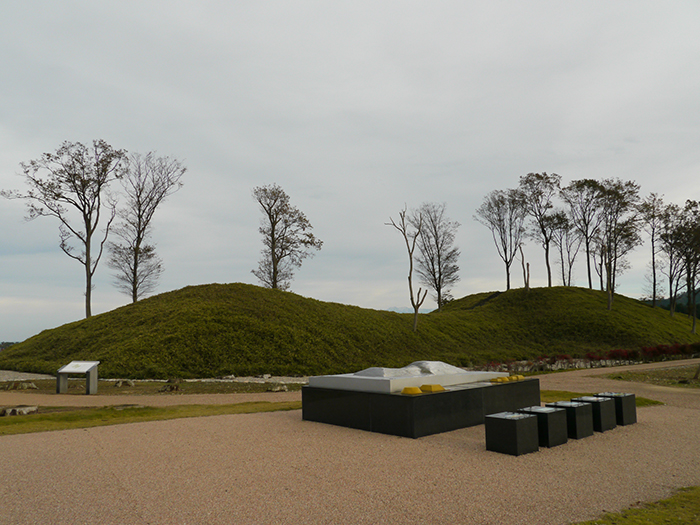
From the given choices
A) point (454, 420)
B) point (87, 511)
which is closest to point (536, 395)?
point (454, 420)

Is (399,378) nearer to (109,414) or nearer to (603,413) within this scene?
(603,413)

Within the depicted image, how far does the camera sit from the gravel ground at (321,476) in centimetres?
398

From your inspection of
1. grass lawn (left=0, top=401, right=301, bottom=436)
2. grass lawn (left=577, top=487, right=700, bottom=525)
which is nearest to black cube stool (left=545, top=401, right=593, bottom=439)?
grass lawn (left=577, top=487, right=700, bottom=525)

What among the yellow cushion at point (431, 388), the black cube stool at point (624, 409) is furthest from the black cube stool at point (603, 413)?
the yellow cushion at point (431, 388)

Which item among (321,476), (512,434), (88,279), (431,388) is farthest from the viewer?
(88,279)

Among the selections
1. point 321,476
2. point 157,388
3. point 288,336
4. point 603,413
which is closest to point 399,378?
point 321,476

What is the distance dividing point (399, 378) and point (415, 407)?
77 centimetres

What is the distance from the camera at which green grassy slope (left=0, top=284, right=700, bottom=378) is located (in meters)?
18.5

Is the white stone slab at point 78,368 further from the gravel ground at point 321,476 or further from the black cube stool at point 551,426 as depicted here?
the black cube stool at point 551,426

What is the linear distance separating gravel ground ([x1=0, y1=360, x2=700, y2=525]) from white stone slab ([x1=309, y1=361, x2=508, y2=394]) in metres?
0.81

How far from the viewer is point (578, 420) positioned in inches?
273

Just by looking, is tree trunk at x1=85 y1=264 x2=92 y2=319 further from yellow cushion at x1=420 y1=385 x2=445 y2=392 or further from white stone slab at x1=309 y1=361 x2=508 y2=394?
yellow cushion at x1=420 y1=385 x2=445 y2=392

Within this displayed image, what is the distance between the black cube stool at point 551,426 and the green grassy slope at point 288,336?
1288 centimetres

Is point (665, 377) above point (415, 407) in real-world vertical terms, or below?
below
